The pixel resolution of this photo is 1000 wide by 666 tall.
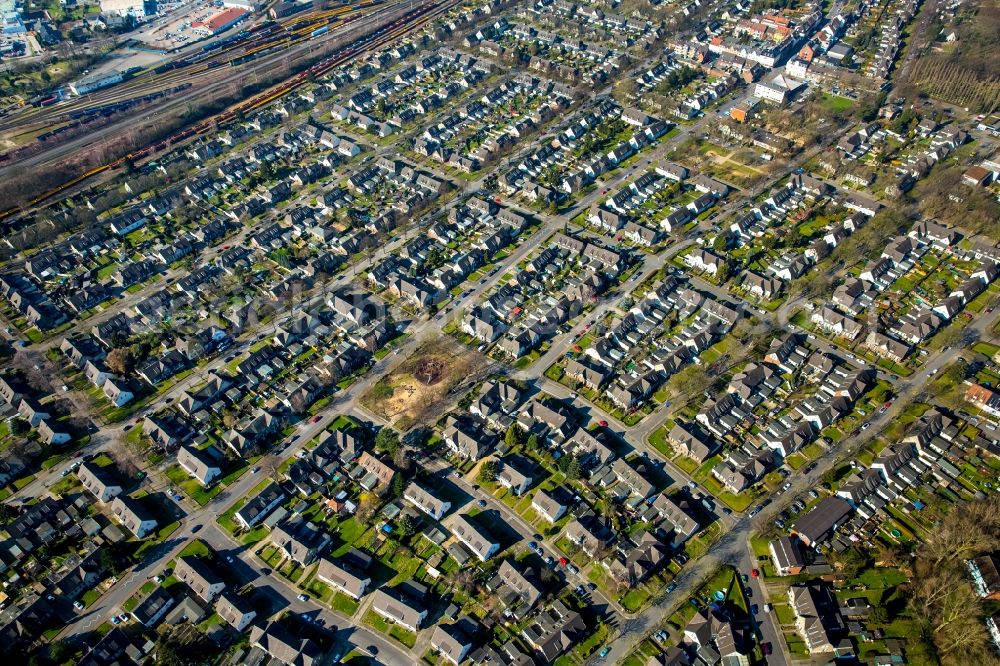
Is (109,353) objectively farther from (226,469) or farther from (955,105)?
(955,105)

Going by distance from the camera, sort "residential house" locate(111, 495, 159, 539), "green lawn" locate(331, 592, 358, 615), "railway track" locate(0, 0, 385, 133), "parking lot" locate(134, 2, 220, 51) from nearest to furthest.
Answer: "green lawn" locate(331, 592, 358, 615) → "residential house" locate(111, 495, 159, 539) → "railway track" locate(0, 0, 385, 133) → "parking lot" locate(134, 2, 220, 51)

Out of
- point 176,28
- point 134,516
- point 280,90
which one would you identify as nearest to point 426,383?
point 134,516

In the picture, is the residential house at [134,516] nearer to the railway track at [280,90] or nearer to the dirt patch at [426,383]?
the dirt patch at [426,383]

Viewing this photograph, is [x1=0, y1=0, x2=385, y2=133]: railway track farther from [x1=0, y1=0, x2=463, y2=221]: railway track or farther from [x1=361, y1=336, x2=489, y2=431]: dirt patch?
[x1=361, y1=336, x2=489, y2=431]: dirt patch

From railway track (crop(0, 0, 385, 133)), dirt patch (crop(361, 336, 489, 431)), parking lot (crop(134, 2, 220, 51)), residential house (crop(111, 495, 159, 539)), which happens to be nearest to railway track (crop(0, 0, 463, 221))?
railway track (crop(0, 0, 385, 133))

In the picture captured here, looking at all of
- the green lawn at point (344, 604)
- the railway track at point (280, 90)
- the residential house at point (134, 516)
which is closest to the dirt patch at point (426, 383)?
the green lawn at point (344, 604)

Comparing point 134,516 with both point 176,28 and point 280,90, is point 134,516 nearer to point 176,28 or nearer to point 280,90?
point 280,90
